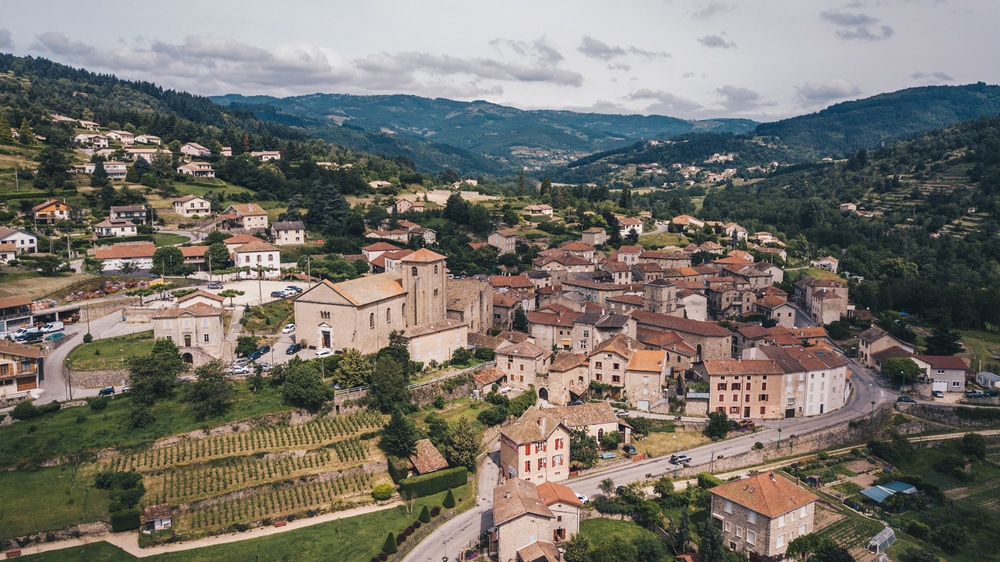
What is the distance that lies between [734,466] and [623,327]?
644 inches

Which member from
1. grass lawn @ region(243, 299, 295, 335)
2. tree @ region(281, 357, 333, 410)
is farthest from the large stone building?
grass lawn @ region(243, 299, 295, 335)

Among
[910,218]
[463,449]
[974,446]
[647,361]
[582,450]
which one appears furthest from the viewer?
[910,218]

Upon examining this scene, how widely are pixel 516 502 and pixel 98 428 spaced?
80.7 ft

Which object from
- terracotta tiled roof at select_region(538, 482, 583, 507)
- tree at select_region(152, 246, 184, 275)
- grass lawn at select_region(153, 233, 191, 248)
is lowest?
terracotta tiled roof at select_region(538, 482, 583, 507)

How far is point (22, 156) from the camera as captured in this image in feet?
299

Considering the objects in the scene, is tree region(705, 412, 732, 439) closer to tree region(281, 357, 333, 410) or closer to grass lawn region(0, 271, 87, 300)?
tree region(281, 357, 333, 410)

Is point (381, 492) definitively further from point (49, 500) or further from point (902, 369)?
point (902, 369)

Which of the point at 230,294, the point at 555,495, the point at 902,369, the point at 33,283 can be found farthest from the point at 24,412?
the point at 902,369

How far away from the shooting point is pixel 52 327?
50.5 metres

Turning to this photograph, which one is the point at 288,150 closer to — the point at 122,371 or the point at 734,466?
the point at 122,371

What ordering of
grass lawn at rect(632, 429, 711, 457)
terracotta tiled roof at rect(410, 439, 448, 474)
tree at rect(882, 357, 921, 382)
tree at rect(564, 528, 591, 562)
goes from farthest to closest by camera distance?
1. tree at rect(882, 357, 921, 382)
2. grass lawn at rect(632, 429, 711, 457)
3. terracotta tiled roof at rect(410, 439, 448, 474)
4. tree at rect(564, 528, 591, 562)

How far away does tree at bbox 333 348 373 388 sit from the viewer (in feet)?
149

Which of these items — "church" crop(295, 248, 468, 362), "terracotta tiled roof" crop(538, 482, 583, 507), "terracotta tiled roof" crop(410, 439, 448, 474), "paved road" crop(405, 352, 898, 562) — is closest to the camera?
"paved road" crop(405, 352, 898, 562)

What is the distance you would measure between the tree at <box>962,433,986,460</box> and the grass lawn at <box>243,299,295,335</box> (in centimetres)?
5531
